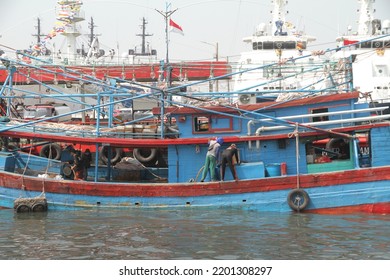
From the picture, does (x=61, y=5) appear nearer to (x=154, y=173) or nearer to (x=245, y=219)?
(x=154, y=173)

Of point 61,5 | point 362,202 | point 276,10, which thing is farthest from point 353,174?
point 61,5

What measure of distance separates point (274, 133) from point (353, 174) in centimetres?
246

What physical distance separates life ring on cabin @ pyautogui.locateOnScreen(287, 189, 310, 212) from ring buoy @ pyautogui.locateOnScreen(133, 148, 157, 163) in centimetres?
501

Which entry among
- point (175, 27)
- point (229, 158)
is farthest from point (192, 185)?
point (175, 27)

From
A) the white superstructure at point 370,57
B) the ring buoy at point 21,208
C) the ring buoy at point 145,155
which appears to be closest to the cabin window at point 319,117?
the ring buoy at point 145,155

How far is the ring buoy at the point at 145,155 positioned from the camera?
18.6 metres

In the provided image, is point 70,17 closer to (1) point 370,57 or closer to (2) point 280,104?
(1) point 370,57

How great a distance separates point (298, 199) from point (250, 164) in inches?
63.5

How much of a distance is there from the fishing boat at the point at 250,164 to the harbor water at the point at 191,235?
16.7 inches

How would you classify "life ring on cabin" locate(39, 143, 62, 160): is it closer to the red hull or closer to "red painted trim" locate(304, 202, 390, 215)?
the red hull

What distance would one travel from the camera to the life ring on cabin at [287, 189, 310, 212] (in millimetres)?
15398

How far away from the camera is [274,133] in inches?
645

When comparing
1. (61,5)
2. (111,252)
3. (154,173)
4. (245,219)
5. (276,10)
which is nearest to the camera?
(111,252)

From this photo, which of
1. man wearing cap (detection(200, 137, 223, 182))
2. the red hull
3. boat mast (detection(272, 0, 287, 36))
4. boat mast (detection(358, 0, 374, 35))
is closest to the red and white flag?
the red hull
